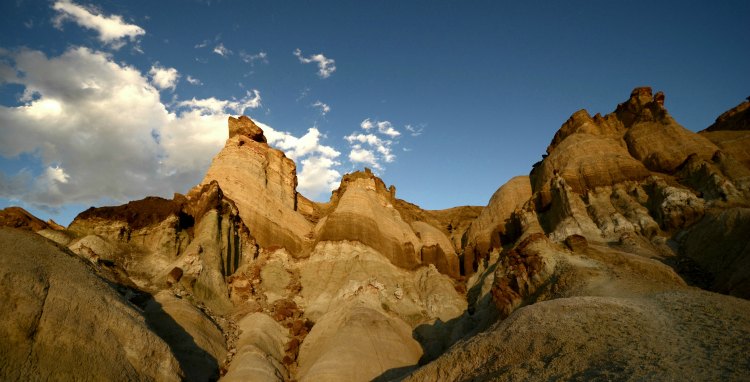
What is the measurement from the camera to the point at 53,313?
41.0 feet

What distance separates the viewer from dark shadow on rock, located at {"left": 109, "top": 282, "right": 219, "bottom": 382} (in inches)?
721

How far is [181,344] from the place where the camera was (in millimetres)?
19250

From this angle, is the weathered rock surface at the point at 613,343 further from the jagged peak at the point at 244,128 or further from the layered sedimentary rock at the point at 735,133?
the jagged peak at the point at 244,128

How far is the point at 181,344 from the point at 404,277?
61.2ft

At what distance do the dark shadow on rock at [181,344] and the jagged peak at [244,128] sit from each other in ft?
87.7

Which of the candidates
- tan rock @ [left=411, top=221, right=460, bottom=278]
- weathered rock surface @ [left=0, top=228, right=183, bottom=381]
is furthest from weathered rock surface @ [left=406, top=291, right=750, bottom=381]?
tan rock @ [left=411, top=221, right=460, bottom=278]

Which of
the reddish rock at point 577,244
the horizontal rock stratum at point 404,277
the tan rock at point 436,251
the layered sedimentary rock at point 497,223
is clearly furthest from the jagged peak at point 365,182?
the reddish rock at point 577,244

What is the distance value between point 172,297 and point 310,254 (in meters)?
14.0

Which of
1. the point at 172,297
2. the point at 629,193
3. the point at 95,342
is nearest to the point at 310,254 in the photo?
the point at 172,297

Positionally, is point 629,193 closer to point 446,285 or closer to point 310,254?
point 446,285

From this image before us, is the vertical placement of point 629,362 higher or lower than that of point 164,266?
lower

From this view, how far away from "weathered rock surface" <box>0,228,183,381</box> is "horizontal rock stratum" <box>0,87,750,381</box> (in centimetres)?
5

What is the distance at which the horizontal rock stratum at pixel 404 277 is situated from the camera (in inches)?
447

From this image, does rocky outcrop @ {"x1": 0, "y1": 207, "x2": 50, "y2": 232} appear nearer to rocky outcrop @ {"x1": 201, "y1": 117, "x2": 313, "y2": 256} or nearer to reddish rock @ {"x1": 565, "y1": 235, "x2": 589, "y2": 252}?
rocky outcrop @ {"x1": 201, "y1": 117, "x2": 313, "y2": 256}
